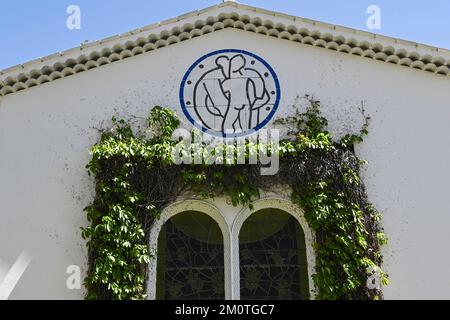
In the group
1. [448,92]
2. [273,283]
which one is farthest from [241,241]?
[448,92]

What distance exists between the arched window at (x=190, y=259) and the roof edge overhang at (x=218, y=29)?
3.24m

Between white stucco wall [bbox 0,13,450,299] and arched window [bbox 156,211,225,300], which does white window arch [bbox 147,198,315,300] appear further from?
white stucco wall [bbox 0,13,450,299]

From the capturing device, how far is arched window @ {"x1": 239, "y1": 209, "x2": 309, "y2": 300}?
977cm

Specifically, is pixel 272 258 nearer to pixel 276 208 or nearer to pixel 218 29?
pixel 276 208

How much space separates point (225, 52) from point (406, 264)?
481 centimetres

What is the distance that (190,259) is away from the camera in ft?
32.8

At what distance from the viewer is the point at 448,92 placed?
10.9m

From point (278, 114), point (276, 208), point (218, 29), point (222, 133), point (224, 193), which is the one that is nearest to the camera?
point (224, 193)

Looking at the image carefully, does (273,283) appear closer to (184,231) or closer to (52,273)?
(184,231)

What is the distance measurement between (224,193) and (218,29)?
127 inches

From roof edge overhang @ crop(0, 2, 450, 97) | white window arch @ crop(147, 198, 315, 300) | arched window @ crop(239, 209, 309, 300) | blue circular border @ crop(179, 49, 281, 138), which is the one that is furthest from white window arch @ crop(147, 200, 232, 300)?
roof edge overhang @ crop(0, 2, 450, 97)

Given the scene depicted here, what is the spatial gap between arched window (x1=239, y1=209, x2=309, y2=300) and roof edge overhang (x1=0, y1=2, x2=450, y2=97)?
330 cm

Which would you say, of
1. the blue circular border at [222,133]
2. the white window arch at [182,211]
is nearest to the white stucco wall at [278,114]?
the blue circular border at [222,133]

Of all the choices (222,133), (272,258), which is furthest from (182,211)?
(272,258)
